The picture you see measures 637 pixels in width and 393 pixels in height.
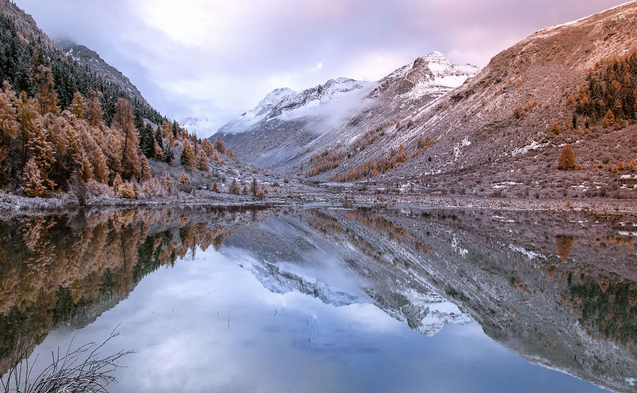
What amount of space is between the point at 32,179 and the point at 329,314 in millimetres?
40865

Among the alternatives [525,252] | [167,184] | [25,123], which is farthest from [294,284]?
[167,184]

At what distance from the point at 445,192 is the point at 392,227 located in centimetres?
3670

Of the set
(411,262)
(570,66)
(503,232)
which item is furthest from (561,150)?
(411,262)

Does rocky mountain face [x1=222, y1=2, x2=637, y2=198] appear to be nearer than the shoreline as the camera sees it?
No

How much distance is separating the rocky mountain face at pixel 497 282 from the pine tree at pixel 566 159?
29.8m

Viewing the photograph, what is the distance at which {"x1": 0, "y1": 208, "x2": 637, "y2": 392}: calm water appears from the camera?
5.78 meters

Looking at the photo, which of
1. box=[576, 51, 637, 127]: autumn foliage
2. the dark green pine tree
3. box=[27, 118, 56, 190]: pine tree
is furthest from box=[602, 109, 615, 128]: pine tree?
box=[27, 118, 56, 190]: pine tree

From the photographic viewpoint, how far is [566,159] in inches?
1954

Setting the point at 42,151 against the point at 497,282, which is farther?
the point at 42,151

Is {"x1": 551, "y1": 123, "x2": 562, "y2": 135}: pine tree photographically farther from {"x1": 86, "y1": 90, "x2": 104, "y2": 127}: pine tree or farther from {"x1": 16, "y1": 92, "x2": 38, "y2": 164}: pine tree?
{"x1": 86, "y1": 90, "x2": 104, "y2": 127}: pine tree

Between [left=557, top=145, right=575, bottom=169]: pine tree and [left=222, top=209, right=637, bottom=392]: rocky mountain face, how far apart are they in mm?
29836

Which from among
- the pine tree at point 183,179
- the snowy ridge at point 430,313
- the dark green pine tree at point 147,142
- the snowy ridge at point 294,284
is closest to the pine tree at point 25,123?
the dark green pine tree at point 147,142

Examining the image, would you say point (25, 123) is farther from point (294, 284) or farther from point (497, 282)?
point (497, 282)

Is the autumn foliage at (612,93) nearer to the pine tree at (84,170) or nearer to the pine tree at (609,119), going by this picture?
the pine tree at (609,119)
